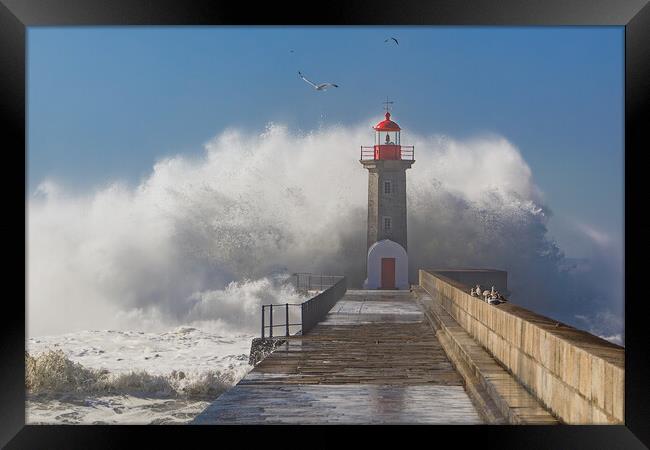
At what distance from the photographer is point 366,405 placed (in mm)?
7129

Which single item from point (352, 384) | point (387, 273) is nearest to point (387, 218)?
point (387, 273)

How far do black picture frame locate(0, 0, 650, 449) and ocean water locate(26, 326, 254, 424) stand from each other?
52.8 ft

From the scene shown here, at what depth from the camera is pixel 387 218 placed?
26.8m

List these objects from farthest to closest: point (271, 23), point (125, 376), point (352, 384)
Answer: point (125, 376) < point (352, 384) < point (271, 23)

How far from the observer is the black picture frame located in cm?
489

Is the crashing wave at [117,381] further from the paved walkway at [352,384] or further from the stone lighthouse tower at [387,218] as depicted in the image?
the paved walkway at [352,384]

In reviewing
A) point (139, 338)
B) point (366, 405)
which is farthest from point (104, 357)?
point (366, 405)

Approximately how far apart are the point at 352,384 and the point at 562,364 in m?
3.53

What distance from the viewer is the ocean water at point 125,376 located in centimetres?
2228

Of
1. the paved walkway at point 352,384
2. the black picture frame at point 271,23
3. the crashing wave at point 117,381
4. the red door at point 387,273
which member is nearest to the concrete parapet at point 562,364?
the black picture frame at point 271,23

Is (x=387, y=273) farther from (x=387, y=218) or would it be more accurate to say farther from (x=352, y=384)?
(x=352, y=384)

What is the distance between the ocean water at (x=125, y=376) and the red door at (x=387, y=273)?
5353 mm

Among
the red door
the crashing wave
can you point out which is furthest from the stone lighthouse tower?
the crashing wave

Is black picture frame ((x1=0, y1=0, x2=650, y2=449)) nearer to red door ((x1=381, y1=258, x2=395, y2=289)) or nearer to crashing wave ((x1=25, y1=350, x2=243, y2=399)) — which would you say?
crashing wave ((x1=25, y1=350, x2=243, y2=399))
